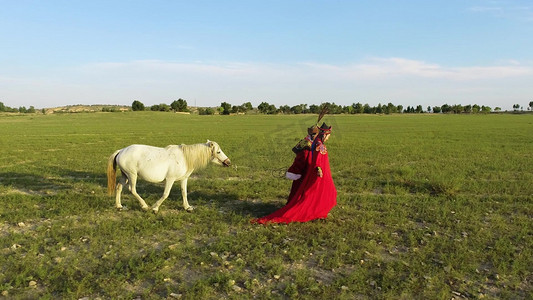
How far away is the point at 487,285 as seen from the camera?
507 cm

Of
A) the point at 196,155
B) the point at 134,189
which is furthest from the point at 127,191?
the point at 196,155

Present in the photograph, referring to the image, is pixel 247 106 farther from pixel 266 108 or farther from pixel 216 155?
pixel 216 155

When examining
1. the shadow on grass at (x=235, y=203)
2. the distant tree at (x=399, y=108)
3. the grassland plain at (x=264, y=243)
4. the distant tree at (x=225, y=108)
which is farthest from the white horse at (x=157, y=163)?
the distant tree at (x=399, y=108)

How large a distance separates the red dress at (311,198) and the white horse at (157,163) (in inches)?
86.7

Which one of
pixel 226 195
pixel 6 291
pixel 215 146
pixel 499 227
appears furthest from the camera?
pixel 226 195

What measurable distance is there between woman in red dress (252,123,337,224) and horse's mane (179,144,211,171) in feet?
6.95

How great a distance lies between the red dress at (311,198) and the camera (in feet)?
24.8

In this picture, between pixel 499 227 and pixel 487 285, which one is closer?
pixel 487 285

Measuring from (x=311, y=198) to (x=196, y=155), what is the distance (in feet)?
10.1

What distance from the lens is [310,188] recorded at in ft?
25.2

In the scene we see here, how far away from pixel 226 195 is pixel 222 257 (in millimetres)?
4450

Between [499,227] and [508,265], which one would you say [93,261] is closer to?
[508,265]

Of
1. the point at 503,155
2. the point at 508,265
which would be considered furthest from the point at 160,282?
the point at 503,155

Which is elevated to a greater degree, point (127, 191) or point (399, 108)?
point (399, 108)
